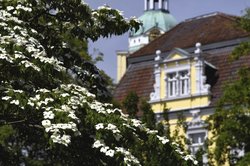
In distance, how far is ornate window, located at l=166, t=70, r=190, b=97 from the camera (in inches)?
1453

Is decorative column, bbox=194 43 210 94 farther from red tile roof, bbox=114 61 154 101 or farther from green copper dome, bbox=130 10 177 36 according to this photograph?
green copper dome, bbox=130 10 177 36

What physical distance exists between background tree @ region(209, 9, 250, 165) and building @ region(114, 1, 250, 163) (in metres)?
11.2

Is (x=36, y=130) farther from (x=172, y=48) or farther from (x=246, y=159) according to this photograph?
(x=172, y=48)

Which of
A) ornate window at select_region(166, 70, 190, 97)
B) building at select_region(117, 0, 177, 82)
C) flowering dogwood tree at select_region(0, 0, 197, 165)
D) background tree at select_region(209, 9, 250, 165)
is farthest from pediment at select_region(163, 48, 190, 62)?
building at select_region(117, 0, 177, 82)

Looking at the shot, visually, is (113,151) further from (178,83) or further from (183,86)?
(178,83)

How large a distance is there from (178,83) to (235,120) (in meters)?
15.3

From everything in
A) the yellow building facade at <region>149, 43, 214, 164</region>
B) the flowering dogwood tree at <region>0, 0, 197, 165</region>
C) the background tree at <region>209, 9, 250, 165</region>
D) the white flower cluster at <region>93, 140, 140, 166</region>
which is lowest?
the white flower cluster at <region>93, 140, 140, 166</region>

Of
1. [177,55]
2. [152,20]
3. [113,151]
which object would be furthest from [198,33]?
[152,20]

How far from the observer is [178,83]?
37250 millimetres

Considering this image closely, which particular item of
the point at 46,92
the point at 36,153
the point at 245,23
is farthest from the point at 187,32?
the point at 46,92

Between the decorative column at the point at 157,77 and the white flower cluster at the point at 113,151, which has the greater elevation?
the decorative column at the point at 157,77

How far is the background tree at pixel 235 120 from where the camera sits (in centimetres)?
2173

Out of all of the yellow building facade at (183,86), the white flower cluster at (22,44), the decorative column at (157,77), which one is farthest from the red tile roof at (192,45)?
the white flower cluster at (22,44)

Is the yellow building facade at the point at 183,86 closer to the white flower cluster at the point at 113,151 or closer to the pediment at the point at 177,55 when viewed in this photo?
the pediment at the point at 177,55
